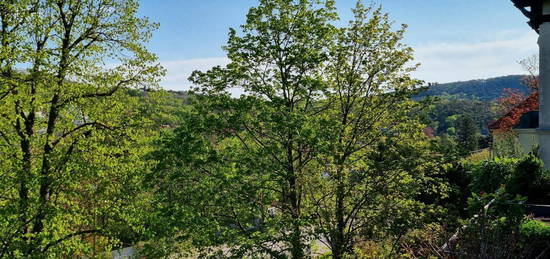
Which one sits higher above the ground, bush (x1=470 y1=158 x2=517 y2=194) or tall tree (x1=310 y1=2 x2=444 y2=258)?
tall tree (x1=310 y1=2 x2=444 y2=258)

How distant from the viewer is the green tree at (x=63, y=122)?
35.9 ft

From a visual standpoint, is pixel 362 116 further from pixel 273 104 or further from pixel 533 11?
pixel 533 11

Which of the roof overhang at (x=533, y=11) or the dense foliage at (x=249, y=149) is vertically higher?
the roof overhang at (x=533, y=11)

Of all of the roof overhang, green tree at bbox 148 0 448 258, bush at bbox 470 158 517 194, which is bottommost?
bush at bbox 470 158 517 194

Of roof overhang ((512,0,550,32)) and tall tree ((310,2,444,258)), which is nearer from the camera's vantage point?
tall tree ((310,2,444,258))

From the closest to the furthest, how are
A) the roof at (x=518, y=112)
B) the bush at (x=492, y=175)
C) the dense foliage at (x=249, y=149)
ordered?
the dense foliage at (x=249, y=149) < the bush at (x=492, y=175) < the roof at (x=518, y=112)

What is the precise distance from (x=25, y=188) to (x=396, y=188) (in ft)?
33.0

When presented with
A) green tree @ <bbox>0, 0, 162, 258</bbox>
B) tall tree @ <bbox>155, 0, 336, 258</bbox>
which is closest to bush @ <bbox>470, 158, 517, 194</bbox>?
tall tree @ <bbox>155, 0, 336, 258</bbox>

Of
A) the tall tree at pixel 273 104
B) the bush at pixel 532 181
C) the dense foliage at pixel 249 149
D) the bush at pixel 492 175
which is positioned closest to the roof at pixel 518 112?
the bush at pixel 492 175

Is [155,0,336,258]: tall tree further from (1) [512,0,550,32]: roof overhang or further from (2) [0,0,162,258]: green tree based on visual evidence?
(1) [512,0,550,32]: roof overhang

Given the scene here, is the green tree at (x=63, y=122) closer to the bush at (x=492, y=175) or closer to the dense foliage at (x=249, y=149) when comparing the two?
the dense foliage at (x=249, y=149)

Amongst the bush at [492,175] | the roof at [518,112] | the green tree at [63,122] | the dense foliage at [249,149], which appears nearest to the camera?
the dense foliage at [249,149]

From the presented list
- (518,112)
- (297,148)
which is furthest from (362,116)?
(518,112)

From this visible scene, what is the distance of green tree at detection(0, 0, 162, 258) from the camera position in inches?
431
